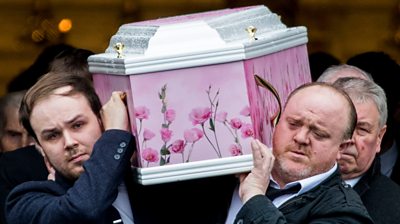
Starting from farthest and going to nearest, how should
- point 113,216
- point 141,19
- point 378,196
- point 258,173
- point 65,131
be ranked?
point 141,19 → point 378,196 → point 113,216 → point 65,131 → point 258,173

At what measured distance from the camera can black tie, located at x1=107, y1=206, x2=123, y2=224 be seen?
16.8 ft

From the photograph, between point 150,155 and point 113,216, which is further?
point 113,216

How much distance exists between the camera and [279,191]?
505 centimetres

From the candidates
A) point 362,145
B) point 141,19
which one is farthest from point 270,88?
point 141,19

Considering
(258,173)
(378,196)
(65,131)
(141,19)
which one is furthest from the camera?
(141,19)

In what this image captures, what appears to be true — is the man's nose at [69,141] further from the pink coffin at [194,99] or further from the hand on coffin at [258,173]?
the hand on coffin at [258,173]

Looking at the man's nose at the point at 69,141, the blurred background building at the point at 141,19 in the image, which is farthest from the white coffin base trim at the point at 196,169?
the blurred background building at the point at 141,19

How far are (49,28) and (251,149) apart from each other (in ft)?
12.4

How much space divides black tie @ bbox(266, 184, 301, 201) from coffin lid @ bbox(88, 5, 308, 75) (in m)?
0.48

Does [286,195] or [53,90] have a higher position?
[53,90]

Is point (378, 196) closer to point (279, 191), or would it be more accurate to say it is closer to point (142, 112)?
point (279, 191)

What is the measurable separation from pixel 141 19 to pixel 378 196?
3270 millimetres

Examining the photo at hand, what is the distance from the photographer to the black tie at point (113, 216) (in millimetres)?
5109

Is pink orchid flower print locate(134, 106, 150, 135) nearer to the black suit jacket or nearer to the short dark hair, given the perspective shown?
the short dark hair
